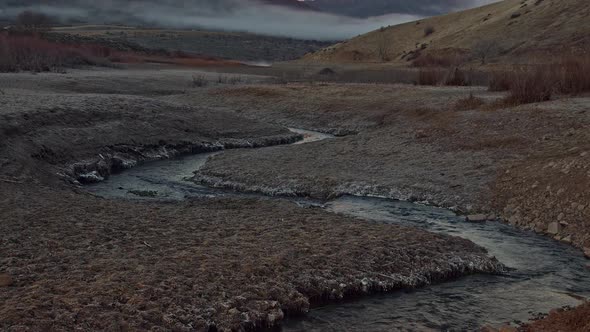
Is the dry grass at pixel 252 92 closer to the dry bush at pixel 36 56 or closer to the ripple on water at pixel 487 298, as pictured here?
A: the dry bush at pixel 36 56

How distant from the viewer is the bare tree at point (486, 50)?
7250 centimetres

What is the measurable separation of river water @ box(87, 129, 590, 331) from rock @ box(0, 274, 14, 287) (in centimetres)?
410

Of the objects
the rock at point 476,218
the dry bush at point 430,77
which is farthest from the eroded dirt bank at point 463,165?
the dry bush at point 430,77

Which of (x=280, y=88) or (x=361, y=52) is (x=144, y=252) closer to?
(x=280, y=88)

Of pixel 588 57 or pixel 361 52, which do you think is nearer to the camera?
pixel 588 57

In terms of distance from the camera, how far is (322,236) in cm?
1260

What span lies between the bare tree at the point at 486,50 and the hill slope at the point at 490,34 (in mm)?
303

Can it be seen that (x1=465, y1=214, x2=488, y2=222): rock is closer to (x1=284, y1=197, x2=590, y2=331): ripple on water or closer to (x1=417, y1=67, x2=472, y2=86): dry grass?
(x1=284, y1=197, x2=590, y2=331): ripple on water

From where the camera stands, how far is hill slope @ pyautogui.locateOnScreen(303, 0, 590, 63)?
70.6 meters

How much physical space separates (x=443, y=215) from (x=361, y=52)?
9942 centimetres

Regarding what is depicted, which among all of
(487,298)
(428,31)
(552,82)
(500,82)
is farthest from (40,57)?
(428,31)

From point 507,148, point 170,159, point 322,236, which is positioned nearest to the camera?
point 322,236

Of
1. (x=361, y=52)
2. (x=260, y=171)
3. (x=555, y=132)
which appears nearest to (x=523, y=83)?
(x=555, y=132)

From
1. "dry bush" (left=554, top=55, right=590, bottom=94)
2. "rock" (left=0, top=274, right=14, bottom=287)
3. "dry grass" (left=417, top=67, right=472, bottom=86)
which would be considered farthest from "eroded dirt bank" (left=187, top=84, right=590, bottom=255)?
"dry grass" (left=417, top=67, right=472, bottom=86)
